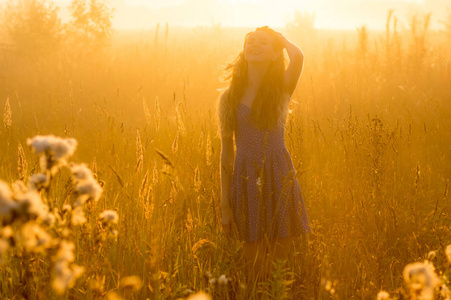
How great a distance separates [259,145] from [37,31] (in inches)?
407

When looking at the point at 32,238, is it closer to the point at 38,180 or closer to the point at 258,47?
the point at 38,180

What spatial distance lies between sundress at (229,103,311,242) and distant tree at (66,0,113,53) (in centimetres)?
941

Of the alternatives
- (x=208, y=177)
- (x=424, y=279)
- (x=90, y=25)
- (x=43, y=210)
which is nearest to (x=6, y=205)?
(x=43, y=210)

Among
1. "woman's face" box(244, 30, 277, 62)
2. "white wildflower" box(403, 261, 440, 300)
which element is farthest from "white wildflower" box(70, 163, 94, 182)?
"woman's face" box(244, 30, 277, 62)

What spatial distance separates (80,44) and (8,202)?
37.8 ft

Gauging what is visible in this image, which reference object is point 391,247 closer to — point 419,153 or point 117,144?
point 419,153

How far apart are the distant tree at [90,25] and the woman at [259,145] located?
363 inches

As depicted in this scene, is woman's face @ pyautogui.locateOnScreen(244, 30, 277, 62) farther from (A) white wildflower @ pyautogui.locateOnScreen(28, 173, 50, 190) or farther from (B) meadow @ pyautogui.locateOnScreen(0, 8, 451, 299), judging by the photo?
(A) white wildflower @ pyautogui.locateOnScreen(28, 173, 50, 190)

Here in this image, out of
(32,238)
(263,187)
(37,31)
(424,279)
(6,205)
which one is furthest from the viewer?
(37,31)

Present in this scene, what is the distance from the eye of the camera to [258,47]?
260 cm

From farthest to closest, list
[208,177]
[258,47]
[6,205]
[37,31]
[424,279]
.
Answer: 1. [37,31]
2. [208,177]
3. [258,47]
4. [424,279]
5. [6,205]

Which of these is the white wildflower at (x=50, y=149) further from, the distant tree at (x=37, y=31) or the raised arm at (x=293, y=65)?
the distant tree at (x=37, y=31)

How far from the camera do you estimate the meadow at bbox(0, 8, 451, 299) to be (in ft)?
6.23

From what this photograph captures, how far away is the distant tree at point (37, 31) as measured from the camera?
425 inches
